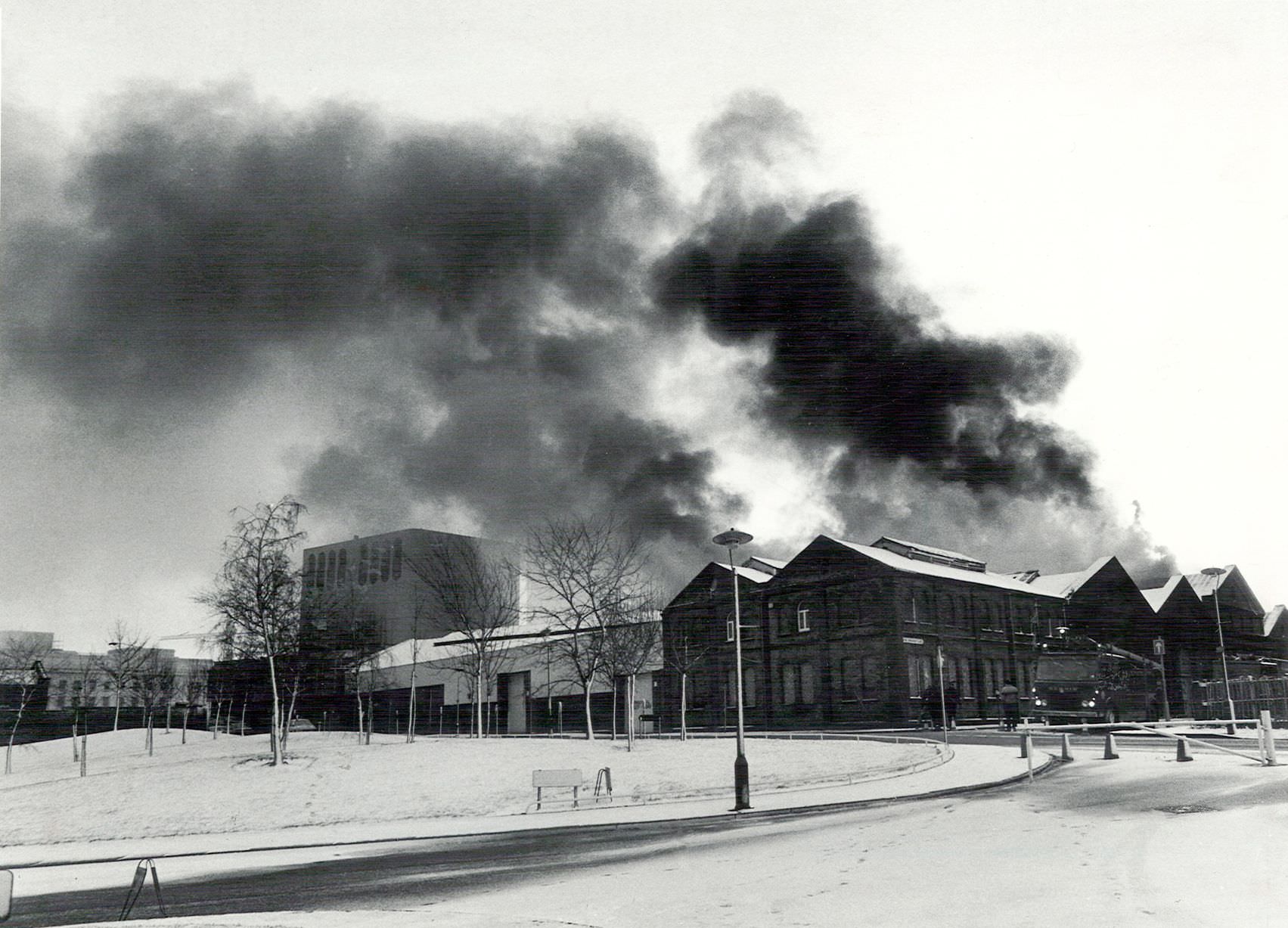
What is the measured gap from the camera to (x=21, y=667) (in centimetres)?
3984

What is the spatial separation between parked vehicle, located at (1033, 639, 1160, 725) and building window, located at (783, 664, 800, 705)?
9708 mm

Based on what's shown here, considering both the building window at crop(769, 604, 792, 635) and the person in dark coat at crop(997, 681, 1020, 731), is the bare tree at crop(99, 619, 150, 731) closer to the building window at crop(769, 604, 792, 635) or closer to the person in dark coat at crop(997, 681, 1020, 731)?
the building window at crop(769, 604, 792, 635)

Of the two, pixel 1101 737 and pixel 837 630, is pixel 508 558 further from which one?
pixel 1101 737

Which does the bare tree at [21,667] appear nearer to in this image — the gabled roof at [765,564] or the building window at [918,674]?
the gabled roof at [765,564]

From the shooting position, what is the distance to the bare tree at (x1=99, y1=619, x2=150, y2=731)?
34469 millimetres

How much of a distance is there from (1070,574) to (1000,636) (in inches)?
281

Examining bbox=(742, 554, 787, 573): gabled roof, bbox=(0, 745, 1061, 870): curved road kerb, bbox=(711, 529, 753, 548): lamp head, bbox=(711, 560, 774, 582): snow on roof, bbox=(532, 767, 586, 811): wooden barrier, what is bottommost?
bbox=(0, 745, 1061, 870): curved road kerb

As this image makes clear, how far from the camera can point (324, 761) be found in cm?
2531

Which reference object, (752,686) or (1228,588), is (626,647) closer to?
(752,686)

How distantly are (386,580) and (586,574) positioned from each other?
27.7m

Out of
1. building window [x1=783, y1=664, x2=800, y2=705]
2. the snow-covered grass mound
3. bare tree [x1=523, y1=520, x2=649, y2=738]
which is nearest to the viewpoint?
the snow-covered grass mound

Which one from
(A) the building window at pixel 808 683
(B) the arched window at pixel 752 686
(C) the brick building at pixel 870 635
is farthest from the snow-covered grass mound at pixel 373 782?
(B) the arched window at pixel 752 686

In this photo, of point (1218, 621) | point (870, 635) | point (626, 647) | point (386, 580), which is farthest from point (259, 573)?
point (1218, 621)

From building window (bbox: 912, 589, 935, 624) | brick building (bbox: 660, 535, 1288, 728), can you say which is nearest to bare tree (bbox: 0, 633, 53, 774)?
brick building (bbox: 660, 535, 1288, 728)
